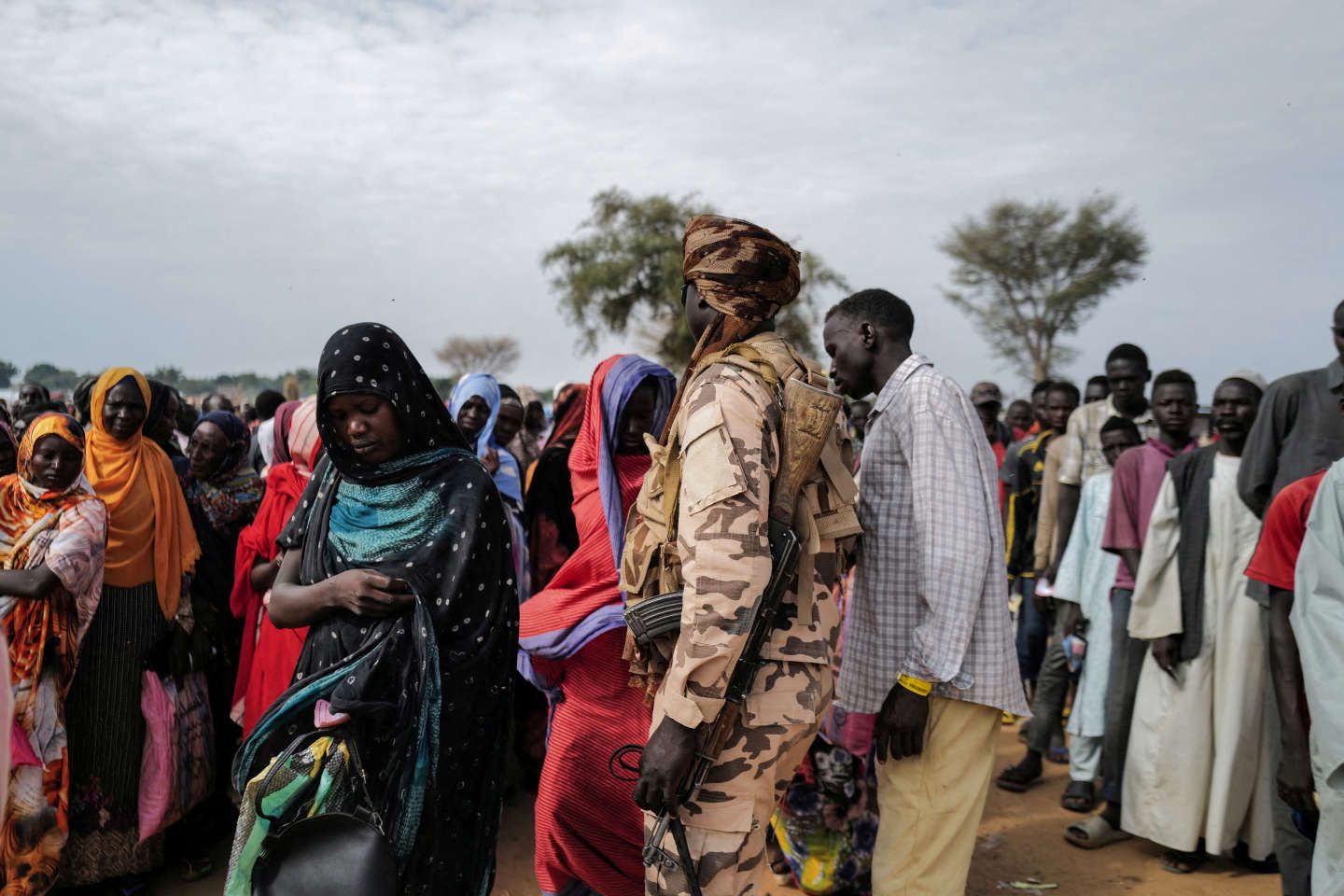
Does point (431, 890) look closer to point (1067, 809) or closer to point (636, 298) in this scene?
point (1067, 809)

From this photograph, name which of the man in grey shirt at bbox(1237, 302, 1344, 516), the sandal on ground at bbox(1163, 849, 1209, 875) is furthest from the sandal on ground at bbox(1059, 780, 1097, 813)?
the man in grey shirt at bbox(1237, 302, 1344, 516)

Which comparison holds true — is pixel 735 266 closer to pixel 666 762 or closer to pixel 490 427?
pixel 666 762

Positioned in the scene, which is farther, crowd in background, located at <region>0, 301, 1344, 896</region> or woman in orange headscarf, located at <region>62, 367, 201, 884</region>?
woman in orange headscarf, located at <region>62, 367, 201, 884</region>

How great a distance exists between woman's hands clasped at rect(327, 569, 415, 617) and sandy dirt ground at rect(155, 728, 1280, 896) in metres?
2.08

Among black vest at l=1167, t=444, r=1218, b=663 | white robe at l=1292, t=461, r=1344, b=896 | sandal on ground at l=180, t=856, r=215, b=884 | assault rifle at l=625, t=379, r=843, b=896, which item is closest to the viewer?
assault rifle at l=625, t=379, r=843, b=896

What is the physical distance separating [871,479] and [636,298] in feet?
104

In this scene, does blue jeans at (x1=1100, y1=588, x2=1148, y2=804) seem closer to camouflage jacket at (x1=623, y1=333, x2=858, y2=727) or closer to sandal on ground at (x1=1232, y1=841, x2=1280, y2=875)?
sandal on ground at (x1=1232, y1=841, x2=1280, y2=875)

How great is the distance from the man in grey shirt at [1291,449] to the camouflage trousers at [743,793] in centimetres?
222

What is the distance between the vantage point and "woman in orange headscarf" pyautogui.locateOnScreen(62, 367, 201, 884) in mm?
3557

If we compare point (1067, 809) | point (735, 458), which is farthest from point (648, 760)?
point (1067, 809)

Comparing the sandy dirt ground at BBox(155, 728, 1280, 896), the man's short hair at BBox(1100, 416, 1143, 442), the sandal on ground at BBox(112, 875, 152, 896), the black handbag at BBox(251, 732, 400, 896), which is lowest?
the sandy dirt ground at BBox(155, 728, 1280, 896)

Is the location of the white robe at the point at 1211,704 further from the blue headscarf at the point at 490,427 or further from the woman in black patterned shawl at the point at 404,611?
the blue headscarf at the point at 490,427

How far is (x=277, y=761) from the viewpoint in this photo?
2.26m

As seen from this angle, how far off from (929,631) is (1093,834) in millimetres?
2639
